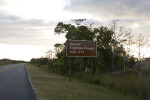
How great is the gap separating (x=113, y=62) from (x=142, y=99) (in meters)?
17.4

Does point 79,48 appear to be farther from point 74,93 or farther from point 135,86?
point 74,93

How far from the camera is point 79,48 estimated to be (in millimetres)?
23625

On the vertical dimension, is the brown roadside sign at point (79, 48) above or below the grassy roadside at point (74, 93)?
above

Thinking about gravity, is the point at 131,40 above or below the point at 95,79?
above

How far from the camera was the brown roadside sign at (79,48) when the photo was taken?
23484 millimetres

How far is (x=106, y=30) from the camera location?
3084 centimetres

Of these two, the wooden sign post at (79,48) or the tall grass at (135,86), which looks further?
the wooden sign post at (79,48)

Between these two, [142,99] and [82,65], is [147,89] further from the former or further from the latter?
[82,65]

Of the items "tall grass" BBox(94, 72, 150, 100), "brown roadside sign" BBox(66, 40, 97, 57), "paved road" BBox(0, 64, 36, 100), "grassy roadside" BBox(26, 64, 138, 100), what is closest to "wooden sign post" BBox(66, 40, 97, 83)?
"brown roadside sign" BBox(66, 40, 97, 57)

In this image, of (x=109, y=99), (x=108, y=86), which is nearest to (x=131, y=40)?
(x=108, y=86)

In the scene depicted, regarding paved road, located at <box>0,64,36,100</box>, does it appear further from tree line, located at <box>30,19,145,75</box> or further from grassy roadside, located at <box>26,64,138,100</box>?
tree line, located at <box>30,19,145,75</box>

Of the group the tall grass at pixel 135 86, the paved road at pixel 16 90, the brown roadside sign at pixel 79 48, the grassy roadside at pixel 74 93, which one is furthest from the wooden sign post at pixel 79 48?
the grassy roadside at pixel 74 93

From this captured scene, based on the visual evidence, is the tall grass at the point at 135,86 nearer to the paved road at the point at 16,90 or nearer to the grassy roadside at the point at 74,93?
the grassy roadside at the point at 74,93

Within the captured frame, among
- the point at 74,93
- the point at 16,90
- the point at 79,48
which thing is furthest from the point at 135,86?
the point at 79,48
